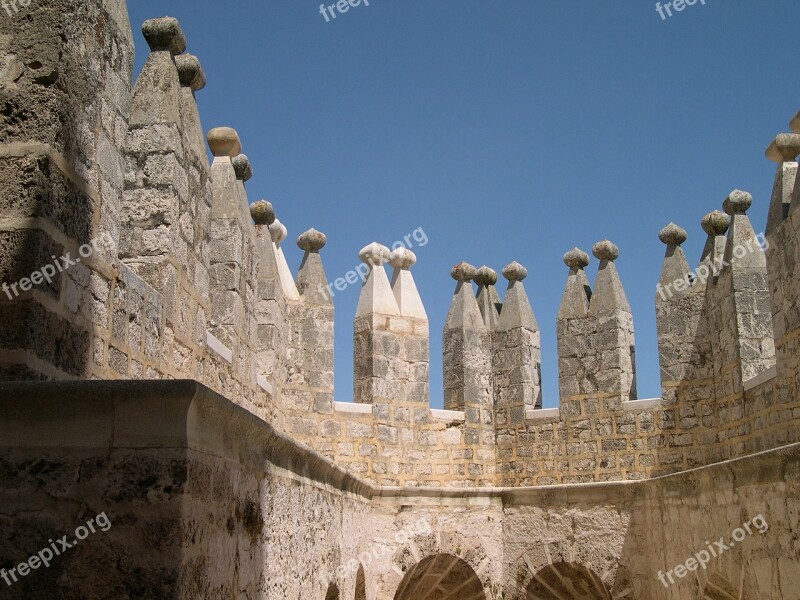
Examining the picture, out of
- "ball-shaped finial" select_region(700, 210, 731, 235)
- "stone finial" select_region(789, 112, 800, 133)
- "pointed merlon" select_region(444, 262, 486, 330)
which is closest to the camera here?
"stone finial" select_region(789, 112, 800, 133)

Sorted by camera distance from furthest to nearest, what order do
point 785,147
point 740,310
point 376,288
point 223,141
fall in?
1. point 376,288
2. point 740,310
3. point 785,147
4. point 223,141

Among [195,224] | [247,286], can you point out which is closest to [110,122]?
[195,224]

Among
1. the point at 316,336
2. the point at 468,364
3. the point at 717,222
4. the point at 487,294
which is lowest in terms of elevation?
the point at 468,364

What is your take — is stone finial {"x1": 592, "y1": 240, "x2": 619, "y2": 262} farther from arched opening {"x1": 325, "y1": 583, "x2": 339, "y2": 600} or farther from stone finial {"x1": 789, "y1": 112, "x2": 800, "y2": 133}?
arched opening {"x1": 325, "y1": 583, "x2": 339, "y2": 600}

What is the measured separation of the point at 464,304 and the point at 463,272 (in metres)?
0.39

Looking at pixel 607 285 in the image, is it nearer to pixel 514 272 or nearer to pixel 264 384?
pixel 514 272

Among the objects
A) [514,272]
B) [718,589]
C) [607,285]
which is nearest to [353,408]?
[514,272]

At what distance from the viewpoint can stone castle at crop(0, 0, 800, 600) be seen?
2.59 metres

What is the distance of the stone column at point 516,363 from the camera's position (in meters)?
10.0

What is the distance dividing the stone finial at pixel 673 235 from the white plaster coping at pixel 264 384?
176 inches

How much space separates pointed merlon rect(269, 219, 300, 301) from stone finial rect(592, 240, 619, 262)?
10.7 ft

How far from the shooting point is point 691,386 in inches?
362

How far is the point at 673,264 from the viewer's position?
957 centimetres

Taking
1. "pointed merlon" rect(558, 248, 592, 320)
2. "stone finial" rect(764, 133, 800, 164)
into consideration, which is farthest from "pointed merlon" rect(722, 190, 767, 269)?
"pointed merlon" rect(558, 248, 592, 320)
